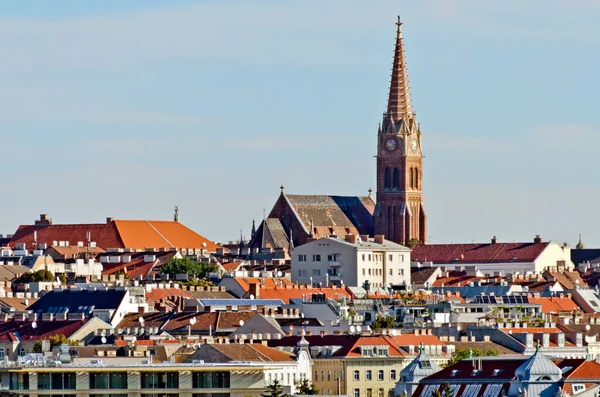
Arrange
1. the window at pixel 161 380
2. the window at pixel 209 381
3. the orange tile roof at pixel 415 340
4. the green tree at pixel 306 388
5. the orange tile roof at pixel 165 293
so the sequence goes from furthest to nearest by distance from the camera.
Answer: the orange tile roof at pixel 165 293
the orange tile roof at pixel 415 340
the green tree at pixel 306 388
the window at pixel 161 380
the window at pixel 209 381

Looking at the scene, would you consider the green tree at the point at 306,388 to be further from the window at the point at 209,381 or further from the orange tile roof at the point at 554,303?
the orange tile roof at the point at 554,303

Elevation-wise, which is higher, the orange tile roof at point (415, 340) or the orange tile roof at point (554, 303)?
the orange tile roof at point (554, 303)

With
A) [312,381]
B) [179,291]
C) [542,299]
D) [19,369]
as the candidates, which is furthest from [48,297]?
[19,369]

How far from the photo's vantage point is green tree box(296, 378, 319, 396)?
111625 mm

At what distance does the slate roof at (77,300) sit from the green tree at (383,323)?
14815mm

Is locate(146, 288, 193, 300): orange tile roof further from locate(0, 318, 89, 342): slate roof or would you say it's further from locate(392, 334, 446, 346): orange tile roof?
locate(392, 334, 446, 346): orange tile roof

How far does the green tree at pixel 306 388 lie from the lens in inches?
4395

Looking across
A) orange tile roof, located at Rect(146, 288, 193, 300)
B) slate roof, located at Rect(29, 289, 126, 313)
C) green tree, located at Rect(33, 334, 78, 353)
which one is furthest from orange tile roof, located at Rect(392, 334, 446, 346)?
orange tile roof, located at Rect(146, 288, 193, 300)

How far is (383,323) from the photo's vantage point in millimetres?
145500

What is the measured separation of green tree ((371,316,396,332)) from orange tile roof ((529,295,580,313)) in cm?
1788

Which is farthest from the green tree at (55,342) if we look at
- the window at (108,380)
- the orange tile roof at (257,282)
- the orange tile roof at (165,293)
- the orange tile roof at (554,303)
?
the orange tile roof at (257,282)

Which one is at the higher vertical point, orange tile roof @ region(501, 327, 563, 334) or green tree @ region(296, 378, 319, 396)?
orange tile roof @ region(501, 327, 563, 334)

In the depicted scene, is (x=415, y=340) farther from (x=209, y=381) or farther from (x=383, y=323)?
(x=209, y=381)

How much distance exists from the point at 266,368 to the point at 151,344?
14.3 meters
